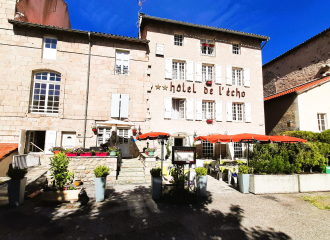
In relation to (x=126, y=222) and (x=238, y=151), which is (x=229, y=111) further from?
(x=126, y=222)

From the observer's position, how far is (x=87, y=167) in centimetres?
820

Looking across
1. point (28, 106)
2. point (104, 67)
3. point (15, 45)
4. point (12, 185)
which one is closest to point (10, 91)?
point (28, 106)

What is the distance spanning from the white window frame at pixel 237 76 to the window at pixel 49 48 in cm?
1313

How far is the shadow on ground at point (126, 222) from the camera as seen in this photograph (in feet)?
12.9

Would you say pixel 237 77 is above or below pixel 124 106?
above

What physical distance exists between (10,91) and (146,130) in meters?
8.35

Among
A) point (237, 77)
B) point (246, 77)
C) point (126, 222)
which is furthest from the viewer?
point (237, 77)

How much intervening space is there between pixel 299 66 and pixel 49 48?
66.8 ft

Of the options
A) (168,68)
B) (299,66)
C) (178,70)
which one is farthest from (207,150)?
(299,66)

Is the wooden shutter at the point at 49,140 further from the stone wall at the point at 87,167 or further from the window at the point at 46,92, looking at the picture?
the stone wall at the point at 87,167

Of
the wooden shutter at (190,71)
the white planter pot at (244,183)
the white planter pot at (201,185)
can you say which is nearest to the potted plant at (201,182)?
the white planter pot at (201,185)

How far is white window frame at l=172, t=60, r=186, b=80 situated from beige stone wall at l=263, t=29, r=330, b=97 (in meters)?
10.8

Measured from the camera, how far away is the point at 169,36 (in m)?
13.5

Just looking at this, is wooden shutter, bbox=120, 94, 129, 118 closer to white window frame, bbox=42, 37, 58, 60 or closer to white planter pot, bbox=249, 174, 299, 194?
white window frame, bbox=42, 37, 58, 60
